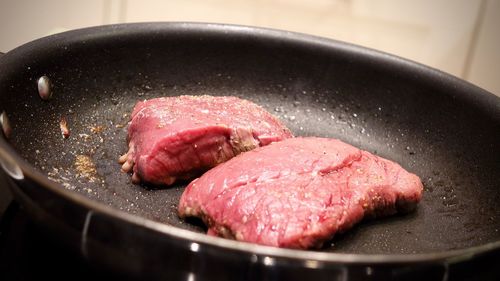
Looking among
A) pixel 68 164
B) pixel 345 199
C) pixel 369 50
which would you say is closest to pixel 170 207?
pixel 68 164

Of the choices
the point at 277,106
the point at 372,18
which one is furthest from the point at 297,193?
the point at 372,18

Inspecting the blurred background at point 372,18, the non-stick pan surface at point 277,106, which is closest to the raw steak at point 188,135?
the non-stick pan surface at point 277,106

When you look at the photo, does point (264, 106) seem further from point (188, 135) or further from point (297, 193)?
point (297, 193)

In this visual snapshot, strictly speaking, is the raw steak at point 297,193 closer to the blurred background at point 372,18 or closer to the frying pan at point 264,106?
the frying pan at point 264,106

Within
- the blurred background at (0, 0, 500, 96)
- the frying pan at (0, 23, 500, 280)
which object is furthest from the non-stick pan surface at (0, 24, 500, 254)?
the blurred background at (0, 0, 500, 96)

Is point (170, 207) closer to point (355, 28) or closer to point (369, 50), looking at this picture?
point (369, 50)
